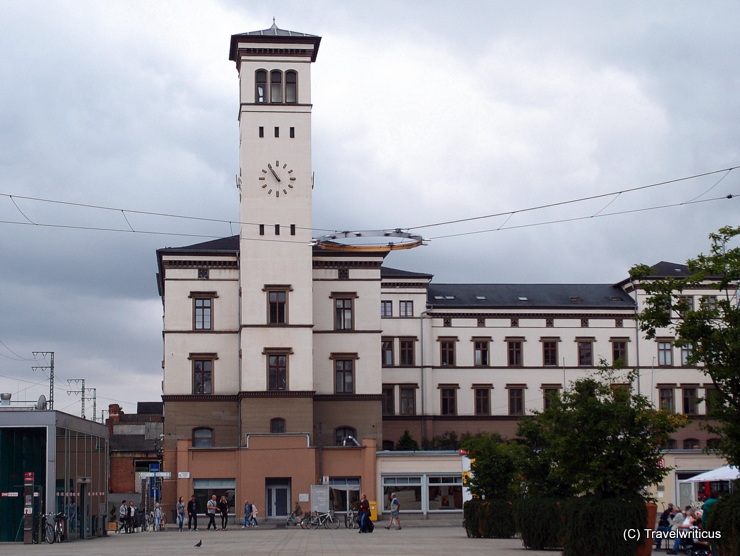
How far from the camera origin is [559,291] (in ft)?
284

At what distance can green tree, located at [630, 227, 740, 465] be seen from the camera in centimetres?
2320

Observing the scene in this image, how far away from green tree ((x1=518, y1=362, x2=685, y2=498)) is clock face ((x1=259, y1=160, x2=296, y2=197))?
A: 40.6 metres

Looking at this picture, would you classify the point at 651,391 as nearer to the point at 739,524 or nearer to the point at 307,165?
the point at 307,165

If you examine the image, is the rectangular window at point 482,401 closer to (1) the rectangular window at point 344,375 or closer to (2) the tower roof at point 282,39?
(1) the rectangular window at point 344,375

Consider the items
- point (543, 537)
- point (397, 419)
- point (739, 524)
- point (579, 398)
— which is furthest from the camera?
point (397, 419)

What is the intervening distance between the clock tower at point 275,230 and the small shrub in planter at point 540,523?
33533mm

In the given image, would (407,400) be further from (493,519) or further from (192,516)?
(493,519)

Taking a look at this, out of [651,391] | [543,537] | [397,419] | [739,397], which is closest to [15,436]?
[543,537]

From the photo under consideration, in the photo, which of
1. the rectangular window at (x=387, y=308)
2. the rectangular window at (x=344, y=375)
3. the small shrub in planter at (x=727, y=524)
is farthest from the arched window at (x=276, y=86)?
the small shrub in planter at (x=727, y=524)

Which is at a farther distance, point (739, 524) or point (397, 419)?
point (397, 419)

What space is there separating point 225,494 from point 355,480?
7111 millimetres

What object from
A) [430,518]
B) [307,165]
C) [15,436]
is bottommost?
[430,518]

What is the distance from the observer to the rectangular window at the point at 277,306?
64.1 metres

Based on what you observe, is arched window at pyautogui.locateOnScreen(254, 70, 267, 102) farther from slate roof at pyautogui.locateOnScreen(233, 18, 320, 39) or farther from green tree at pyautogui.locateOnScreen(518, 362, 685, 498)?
green tree at pyautogui.locateOnScreen(518, 362, 685, 498)
